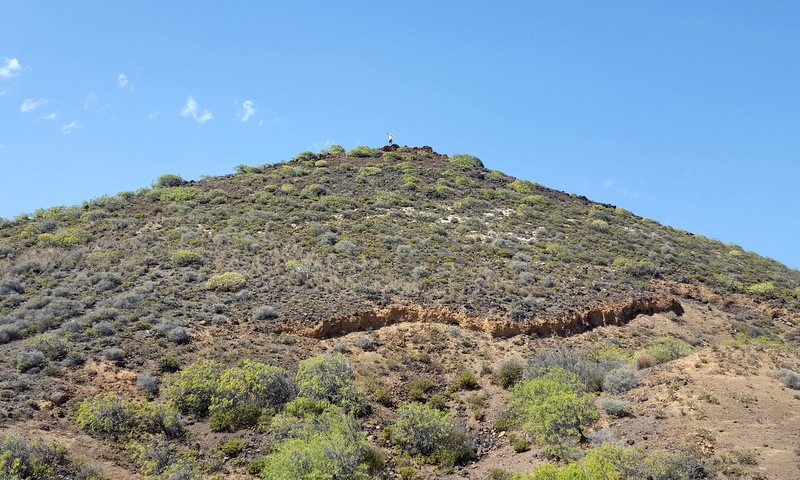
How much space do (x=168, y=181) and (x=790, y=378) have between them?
144ft

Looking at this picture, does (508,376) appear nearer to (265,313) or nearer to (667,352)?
(667,352)

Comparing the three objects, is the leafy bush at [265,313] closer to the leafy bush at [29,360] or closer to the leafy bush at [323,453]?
the leafy bush at [29,360]

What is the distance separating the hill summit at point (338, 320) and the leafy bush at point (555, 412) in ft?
0.48

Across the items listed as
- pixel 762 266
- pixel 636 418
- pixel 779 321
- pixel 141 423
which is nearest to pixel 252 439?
pixel 141 423

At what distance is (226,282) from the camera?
2591 centimetres

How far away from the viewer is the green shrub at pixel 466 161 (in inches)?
2355

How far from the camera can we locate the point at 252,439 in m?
16.5

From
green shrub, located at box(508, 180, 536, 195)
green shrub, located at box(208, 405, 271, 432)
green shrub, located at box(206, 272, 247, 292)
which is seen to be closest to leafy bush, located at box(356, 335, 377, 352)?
green shrub, located at box(208, 405, 271, 432)

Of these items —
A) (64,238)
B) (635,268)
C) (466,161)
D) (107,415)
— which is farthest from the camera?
(466,161)

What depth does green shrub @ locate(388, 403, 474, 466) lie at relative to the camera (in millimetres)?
16297

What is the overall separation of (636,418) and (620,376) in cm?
251

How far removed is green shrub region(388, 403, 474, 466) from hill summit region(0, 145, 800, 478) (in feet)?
0.27

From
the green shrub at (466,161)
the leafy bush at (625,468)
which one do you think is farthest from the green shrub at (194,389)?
the green shrub at (466,161)

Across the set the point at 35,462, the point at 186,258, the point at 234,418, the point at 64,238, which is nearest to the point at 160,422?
the point at 234,418
